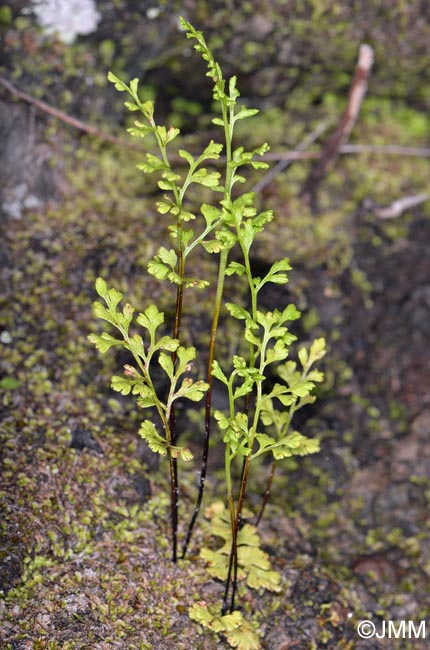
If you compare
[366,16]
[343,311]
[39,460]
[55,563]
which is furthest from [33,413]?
[366,16]

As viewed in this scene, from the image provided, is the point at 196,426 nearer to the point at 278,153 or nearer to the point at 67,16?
the point at 278,153

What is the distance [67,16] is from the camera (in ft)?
13.0

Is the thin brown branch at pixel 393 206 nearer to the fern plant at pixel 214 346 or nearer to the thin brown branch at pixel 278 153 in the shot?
the thin brown branch at pixel 278 153

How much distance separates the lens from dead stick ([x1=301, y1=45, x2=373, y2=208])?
434cm

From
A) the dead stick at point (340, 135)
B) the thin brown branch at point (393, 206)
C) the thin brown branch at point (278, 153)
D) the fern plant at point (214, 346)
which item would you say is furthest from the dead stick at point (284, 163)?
the fern plant at point (214, 346)

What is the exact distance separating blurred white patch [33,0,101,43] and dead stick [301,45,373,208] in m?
1.86

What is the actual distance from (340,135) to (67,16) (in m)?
2.10

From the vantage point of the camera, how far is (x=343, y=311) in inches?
168

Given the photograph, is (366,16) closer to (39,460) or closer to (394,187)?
(394,187)

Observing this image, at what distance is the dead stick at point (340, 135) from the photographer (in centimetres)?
434

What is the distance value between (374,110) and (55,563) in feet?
14.2

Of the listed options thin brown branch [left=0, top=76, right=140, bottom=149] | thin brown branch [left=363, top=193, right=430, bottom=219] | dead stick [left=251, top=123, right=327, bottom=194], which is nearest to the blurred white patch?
thin brown branch [left=0, top=76, right=140, bottom=149]

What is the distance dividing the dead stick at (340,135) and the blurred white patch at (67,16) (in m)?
1.86

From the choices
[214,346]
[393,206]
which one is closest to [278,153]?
[393,206]
